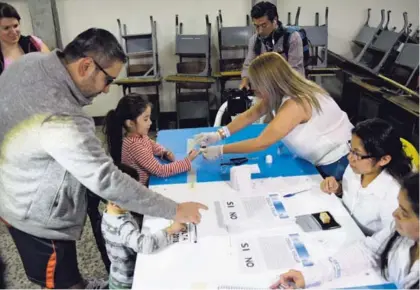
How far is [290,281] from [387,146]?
63 centimetres

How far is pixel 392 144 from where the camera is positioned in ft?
4.60

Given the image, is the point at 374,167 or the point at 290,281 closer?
the point at 290,281

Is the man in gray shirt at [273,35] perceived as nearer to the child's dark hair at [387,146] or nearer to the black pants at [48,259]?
the child's dark hair at [387,146]

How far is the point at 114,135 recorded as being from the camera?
1.81m

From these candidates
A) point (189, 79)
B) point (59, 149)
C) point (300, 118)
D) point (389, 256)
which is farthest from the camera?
point (189, 79)

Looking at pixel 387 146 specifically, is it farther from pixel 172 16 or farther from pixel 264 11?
pixel 172 16

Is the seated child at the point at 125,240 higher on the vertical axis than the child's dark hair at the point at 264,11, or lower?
lower

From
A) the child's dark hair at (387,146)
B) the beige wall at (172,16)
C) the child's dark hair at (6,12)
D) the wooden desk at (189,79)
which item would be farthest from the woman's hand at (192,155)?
the beige wall at (172,16)

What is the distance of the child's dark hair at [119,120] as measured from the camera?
181 centimetres

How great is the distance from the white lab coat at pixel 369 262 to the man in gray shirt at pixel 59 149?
45 cm

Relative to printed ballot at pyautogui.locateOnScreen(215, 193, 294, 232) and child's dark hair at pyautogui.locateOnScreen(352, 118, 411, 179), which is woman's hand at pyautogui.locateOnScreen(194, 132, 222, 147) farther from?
child's dark hair at pyautogui.locateOnScreen(352, 118, 411, 179)

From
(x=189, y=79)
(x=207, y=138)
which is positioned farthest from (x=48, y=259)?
(x=189, y=79)

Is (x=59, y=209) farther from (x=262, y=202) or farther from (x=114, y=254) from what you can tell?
(x=262, y=202)

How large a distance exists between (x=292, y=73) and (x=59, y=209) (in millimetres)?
1206
